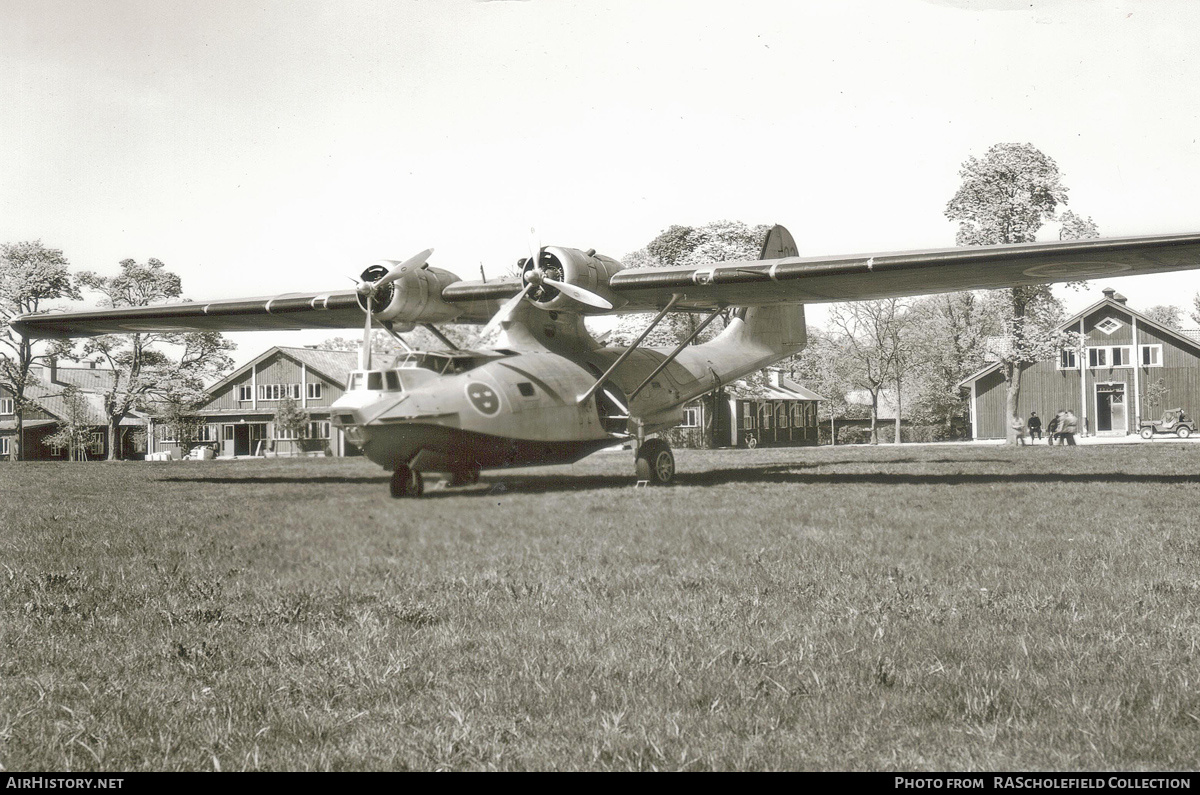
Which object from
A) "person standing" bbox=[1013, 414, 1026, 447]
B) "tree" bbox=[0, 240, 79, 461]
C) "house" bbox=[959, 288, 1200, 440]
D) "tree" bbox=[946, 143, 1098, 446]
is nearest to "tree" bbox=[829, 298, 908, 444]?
"house" bbox=[959, 288, 1200, 440]

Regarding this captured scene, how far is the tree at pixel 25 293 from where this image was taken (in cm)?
913

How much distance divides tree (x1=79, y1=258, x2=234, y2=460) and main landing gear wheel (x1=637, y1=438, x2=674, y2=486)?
4823mm

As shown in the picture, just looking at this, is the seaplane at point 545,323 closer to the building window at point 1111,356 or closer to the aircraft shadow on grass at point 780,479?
the aircraft shadow on grass at point 780,479

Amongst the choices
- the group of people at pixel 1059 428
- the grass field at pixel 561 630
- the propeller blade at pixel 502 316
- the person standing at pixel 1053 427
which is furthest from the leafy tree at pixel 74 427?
the person standing at pixel 1053 427

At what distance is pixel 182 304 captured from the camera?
8.87m

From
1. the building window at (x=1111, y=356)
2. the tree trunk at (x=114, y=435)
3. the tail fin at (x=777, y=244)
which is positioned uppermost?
the tail fin at (x=777, y=244)

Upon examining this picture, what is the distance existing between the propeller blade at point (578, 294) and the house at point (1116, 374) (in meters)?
42.9

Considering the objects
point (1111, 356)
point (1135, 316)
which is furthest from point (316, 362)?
point (1135, 316)

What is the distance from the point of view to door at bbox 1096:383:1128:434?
47.7 m

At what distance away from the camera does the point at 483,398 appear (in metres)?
6.92

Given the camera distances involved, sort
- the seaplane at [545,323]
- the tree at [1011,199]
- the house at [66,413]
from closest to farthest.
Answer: the seaplane at [545,323] → the house at [66,413] → the tree at [1011,199]

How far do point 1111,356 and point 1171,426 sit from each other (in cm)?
686

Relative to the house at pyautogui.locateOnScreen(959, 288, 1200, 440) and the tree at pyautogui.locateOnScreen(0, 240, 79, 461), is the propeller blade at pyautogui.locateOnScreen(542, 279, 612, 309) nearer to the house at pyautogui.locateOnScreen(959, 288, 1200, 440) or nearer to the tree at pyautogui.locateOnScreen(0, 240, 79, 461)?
the tree at pyautogui.locateOnScreen(0, 240, 79, 461)

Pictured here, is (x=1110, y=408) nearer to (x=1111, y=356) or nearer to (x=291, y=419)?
(x=1111, y=356)
